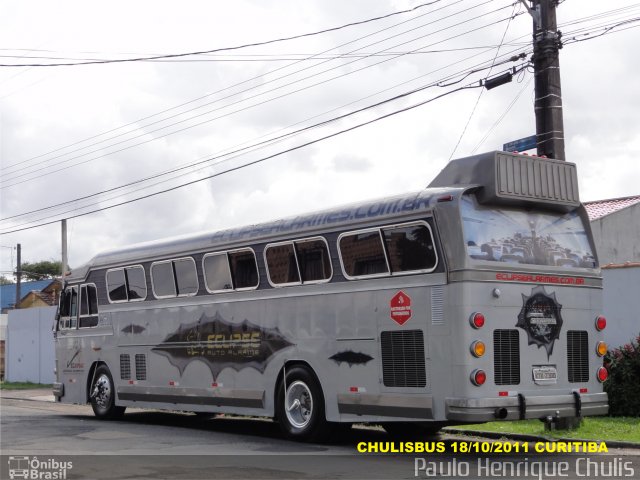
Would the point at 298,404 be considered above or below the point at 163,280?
below

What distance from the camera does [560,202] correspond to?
41.9ft

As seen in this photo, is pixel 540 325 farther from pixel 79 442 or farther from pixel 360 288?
pixel 79 442

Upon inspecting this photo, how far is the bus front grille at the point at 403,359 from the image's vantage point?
11.8 m

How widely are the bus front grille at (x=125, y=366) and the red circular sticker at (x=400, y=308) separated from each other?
23.8ft

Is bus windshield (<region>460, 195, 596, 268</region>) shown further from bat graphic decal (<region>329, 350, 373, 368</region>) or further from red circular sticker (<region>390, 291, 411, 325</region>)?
bat graphic decal (<region>329, 350, 373, 368</region>)

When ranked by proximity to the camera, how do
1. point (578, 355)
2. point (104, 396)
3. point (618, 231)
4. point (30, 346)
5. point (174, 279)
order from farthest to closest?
point (30, 346) < point (618, 231) < point (104, 396) < point (174, 279) < point (578, 355)

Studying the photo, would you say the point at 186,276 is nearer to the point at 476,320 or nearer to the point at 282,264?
the point at 282,264

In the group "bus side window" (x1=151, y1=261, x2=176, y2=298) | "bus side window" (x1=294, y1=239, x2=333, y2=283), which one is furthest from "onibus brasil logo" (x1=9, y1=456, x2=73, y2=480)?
"bus side window" (x1=151, y1=261, x2=176, y2=298)

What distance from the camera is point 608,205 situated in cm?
3173

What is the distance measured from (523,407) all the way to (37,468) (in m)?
5.99

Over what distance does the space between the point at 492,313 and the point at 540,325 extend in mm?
938

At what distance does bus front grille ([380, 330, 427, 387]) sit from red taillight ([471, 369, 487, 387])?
0.70 metres

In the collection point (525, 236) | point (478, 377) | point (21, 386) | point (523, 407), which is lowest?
point (21, 386)

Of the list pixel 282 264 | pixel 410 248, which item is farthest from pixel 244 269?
pixel 410 248
